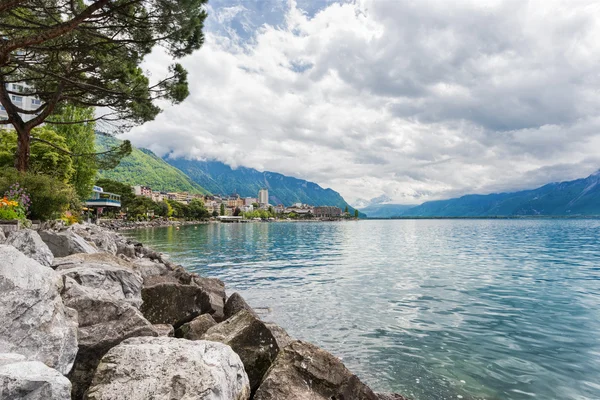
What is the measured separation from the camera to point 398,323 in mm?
13648

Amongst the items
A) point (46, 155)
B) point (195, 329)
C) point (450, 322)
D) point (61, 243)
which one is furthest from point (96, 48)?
point (46, 155)

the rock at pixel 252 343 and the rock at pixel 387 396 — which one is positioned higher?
the rock at pixel 252 343

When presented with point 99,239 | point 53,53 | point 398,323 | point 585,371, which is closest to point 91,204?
point 99,239

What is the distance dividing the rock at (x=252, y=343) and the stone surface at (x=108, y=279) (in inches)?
123

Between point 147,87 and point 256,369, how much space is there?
17008 mm

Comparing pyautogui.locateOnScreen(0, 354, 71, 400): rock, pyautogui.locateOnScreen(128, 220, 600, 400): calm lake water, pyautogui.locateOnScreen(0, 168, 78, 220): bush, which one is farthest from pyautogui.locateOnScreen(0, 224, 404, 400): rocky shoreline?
pyautogui.locateOnScreen(0, 168, 78, 220): bush

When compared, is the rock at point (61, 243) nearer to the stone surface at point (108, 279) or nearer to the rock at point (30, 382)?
the stone surface at point (108, 279)

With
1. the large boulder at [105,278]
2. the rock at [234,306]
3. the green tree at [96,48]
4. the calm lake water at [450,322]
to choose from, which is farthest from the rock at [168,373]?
the green tree at [96,48]

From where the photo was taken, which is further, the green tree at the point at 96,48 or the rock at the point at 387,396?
the green tree at the point at 96,48

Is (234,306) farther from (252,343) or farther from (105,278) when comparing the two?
(252,343)

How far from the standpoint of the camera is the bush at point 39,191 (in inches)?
873

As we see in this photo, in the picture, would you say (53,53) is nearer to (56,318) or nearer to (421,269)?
(56,318)

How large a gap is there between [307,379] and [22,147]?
23712 mm


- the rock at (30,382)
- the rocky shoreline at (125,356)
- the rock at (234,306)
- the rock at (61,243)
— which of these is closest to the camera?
the rock at (30,382)
